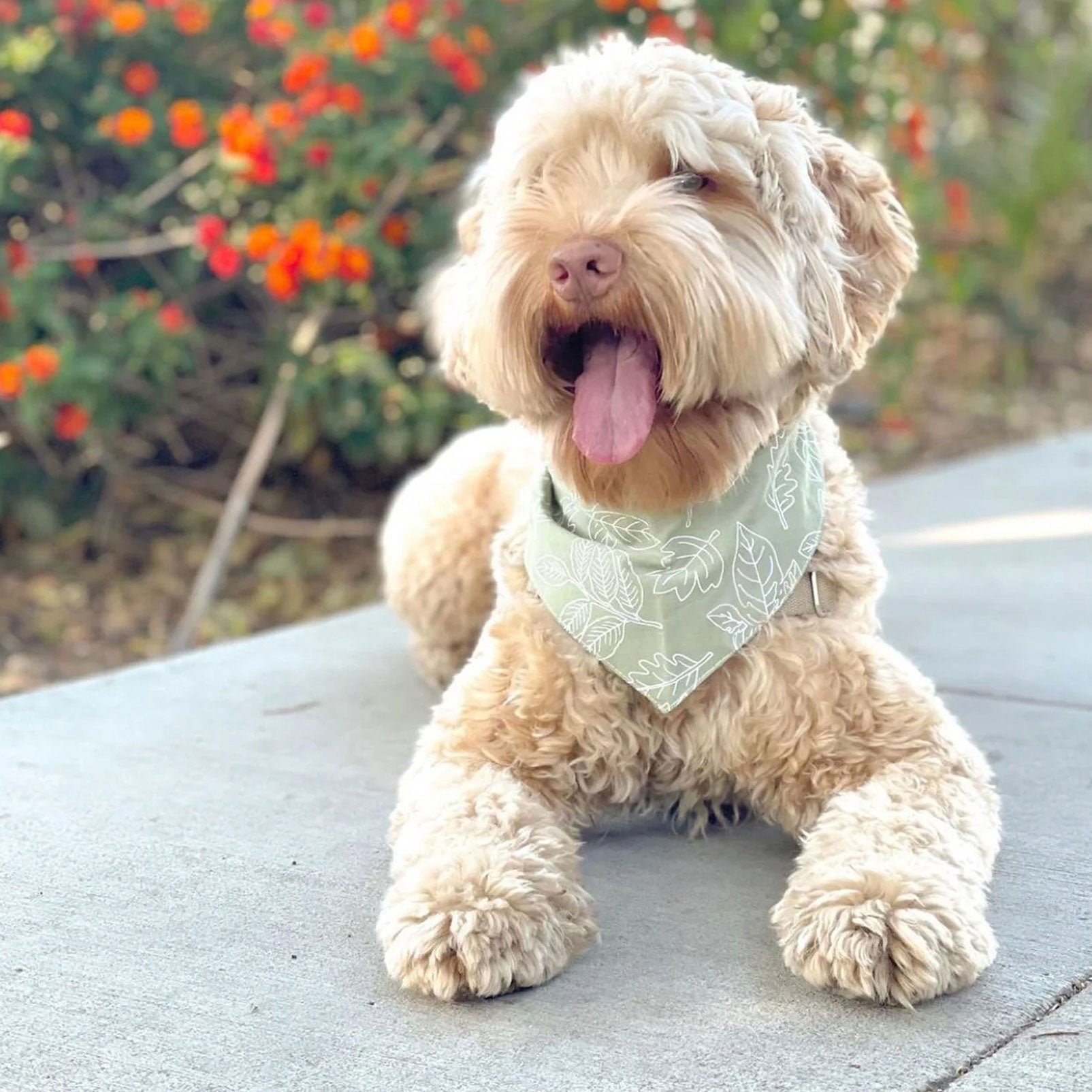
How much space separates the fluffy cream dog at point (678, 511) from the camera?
250 centimetres

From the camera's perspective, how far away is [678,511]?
2.94 metres

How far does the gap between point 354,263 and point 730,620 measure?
8.71 ft

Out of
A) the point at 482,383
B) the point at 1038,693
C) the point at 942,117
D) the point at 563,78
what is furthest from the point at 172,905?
the point at 942,117

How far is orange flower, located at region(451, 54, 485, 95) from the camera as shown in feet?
17.3

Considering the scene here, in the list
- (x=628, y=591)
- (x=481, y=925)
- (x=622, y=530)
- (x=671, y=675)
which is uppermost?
(x=622, y=530)

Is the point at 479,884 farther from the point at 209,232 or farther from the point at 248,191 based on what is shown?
the point at 248,191

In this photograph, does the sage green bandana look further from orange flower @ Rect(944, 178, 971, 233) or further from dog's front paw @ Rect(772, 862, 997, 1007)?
orange flower @ Rect(944, 178, 971, 233)

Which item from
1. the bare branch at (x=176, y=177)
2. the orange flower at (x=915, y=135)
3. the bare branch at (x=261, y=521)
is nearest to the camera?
the bare branch at (x=176, y=177)

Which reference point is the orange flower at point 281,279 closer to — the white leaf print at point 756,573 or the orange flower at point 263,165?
the orange flower at point 263,165

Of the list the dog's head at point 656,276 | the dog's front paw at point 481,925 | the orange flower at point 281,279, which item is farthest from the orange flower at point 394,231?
the dog's front paw at point 481,925

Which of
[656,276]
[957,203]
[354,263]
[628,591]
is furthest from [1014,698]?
[957,203]

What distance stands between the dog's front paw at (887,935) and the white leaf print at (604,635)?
0.63 m

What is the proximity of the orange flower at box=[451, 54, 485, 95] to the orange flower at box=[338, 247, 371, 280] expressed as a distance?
2.11ft

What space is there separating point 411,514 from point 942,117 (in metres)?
7.48
